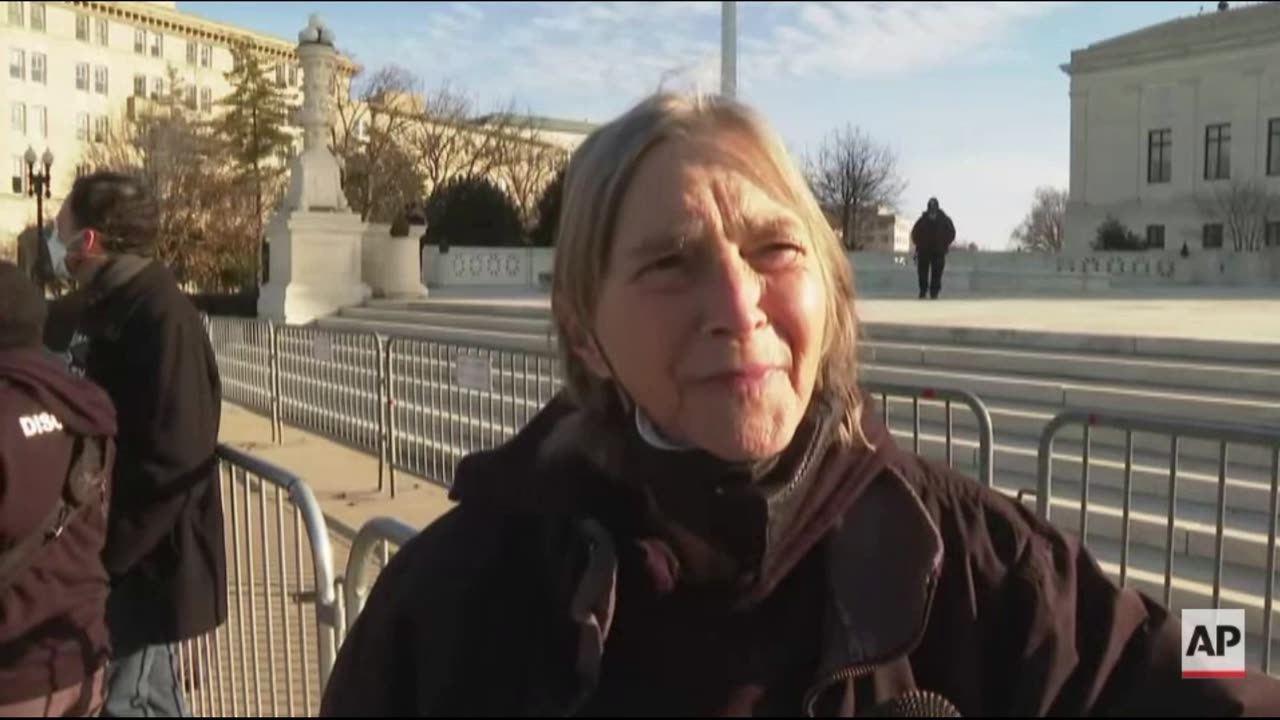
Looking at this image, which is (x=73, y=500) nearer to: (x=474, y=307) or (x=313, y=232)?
(x=474, y=307)

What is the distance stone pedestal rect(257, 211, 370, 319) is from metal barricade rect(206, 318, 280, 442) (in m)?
6.25

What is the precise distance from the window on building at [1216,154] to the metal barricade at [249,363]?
159 ft

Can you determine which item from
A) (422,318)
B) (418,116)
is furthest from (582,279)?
(418,116)

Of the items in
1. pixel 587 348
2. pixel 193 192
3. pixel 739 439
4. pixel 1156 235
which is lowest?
pixel 739 439

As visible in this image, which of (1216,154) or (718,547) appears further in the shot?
(1216,154)

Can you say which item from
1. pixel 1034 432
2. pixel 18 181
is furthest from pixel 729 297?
pixel 18 181

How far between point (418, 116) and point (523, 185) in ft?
19.3

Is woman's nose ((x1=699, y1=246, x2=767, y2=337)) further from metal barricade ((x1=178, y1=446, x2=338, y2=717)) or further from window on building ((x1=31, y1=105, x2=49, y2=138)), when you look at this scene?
window on building ((x1=31, y1=105, x2=49, y2=138))

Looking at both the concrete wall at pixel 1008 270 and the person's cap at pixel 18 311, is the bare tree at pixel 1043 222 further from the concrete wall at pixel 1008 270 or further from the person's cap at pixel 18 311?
the person's cap at pixel 18 311

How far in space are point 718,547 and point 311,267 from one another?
21402mm

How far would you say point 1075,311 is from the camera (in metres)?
15.5

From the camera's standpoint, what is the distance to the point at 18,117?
269ft

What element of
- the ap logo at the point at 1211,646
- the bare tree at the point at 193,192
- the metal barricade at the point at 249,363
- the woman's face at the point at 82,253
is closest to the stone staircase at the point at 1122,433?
the ap logo at the point at 1211,646

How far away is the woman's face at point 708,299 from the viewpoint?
142 centimetres
